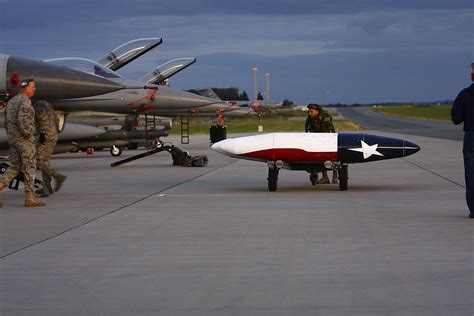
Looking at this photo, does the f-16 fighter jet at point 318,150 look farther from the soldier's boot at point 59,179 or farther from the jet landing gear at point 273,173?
the soldier's boot at point 59,179

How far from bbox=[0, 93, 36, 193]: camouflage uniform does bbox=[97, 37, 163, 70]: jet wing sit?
1260 cm

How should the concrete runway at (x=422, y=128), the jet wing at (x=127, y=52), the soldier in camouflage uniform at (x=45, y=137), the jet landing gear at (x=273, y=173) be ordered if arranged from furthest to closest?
the concrete runway at (x=422, y=128)
the jet wing at (x=127, y=52)
the jet landing gear at (x=273, y=173)
the soldier in camouflage uniform at (x=45, y=137)

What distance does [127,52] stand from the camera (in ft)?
86.1

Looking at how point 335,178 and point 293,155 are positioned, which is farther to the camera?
point 335,178

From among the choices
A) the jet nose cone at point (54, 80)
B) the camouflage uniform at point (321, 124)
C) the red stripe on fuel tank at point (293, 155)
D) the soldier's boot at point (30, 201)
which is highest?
the jet nose cone at point (54, 80)

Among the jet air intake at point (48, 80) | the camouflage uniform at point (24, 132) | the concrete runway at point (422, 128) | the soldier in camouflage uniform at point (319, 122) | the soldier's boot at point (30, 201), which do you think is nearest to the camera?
the camouflage uniform at point (24, 132)

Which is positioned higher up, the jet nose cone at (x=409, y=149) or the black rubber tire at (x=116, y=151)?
the jet nose cone at (x=409, y=149)

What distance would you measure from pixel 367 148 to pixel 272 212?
11.4 ft

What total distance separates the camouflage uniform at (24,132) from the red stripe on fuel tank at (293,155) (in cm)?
375

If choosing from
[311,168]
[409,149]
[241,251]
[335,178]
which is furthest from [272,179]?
[241,251]

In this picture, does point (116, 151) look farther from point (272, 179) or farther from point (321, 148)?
point (321, 148)

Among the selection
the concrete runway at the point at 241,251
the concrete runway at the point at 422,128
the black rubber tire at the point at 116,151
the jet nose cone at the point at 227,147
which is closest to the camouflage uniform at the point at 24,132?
the concrete runway at the point at 241,251

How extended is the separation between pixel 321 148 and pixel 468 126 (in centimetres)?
411

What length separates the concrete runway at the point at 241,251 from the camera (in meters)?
6.48
